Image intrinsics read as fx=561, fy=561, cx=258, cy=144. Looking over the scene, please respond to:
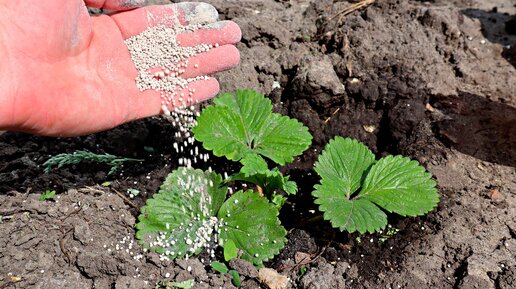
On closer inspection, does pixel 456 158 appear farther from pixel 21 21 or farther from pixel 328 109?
pixel 21 21

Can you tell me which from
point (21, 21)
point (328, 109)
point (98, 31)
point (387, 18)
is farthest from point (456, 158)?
point (21, 21)

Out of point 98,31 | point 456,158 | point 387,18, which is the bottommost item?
point 456,158

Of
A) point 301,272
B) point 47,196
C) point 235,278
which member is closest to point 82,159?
point 47,196

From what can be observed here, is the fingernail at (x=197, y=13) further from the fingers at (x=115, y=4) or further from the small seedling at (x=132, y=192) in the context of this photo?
the small seedling at (x=132, y=192)

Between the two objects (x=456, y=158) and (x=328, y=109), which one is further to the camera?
(x=328, y=109)

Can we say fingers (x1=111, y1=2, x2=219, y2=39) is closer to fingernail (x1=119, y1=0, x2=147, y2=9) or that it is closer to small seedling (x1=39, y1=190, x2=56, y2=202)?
fingernail (x1=119, y1=0, x2=147, y2=9)

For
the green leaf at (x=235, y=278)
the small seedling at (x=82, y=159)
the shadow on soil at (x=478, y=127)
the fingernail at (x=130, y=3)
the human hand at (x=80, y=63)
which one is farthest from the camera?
the shadow on soil at (x=478, y=127)

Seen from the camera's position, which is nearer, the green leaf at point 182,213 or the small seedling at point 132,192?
the green leaf at point 182,213

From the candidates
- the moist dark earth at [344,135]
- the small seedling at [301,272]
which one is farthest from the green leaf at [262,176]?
the small seedling at [301,272]
